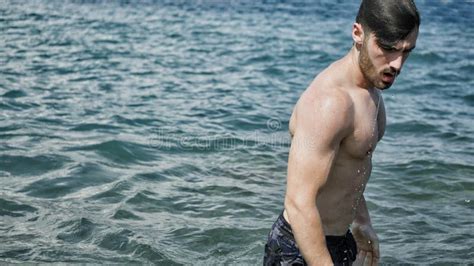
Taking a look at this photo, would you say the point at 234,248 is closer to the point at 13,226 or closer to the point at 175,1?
the point at 13,226

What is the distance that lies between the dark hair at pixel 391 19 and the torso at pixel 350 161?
1.03 feet

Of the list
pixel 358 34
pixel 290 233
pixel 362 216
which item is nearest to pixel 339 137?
pixel 358 34

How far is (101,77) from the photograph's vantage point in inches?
510

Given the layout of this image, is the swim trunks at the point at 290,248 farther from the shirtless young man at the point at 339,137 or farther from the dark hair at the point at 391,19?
the dark hair at the point at 391,19

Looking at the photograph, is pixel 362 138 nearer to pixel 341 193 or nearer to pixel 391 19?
pixel 341 193

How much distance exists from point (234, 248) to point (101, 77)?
22.1 ft

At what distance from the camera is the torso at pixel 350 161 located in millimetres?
3666

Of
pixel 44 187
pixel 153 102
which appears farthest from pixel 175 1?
pixel 44 187

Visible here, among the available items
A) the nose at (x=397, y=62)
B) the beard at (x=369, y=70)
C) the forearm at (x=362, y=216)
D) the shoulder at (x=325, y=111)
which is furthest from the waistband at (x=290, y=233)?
the nose at (x=397, y=62)

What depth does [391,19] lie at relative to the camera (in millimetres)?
3494

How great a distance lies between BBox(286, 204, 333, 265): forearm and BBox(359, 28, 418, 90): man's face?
68cm

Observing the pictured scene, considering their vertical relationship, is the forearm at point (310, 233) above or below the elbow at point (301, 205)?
below

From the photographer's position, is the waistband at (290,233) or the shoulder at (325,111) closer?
the shoulder at (325,111)

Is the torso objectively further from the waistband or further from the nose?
the nose
